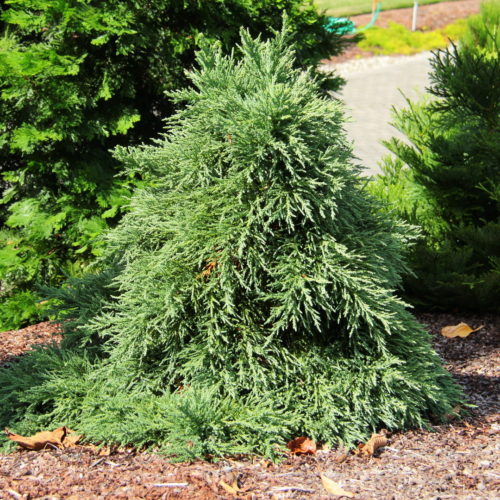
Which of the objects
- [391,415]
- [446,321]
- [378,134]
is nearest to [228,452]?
[391,415]

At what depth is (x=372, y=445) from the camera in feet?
10.0

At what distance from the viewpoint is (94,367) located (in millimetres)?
3615

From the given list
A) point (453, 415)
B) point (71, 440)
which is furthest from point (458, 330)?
point (71, 440)

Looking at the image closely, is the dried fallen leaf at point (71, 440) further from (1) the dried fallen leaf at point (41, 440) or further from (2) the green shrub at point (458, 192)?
(2) the green shrub at point (458, 192)

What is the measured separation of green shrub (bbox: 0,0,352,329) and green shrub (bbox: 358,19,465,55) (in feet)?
48.7

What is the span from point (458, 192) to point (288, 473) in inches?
140

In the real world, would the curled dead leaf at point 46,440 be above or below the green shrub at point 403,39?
below

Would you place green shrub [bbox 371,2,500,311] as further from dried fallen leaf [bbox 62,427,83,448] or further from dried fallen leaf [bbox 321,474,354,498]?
dried fallen leaf [bbox 62,427,83,448]

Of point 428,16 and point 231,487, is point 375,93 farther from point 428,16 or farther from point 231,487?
point 231,487

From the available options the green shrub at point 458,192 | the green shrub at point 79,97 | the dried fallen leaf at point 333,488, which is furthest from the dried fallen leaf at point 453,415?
the green shrub at point 79,97

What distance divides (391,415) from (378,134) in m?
9.52

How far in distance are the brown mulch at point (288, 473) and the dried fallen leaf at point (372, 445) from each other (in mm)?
31

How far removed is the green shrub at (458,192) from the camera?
5.27m

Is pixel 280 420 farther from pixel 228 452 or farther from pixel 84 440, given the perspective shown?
pixel 84 440
